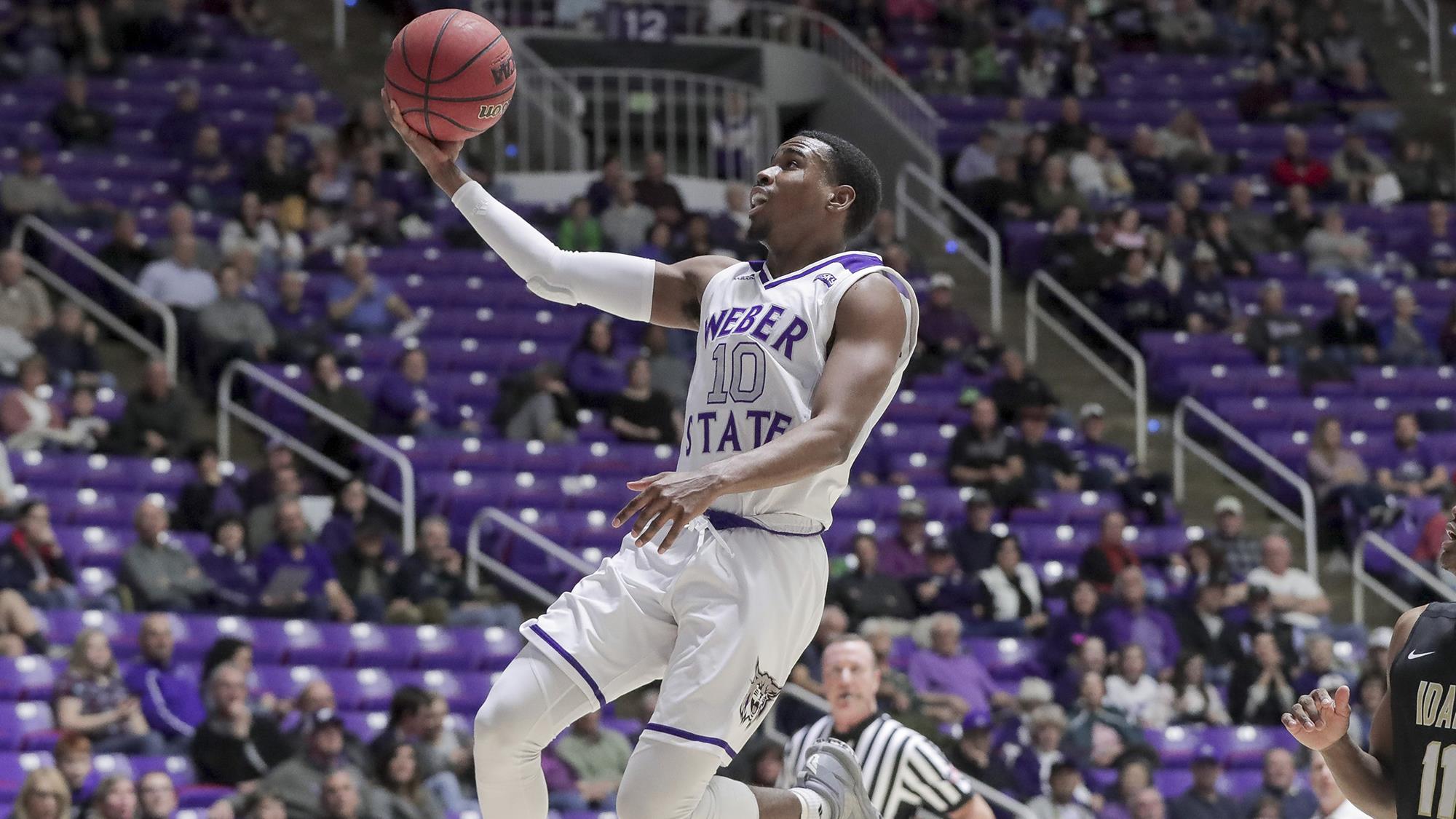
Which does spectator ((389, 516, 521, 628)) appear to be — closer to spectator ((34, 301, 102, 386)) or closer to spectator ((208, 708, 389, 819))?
spectator ((208, 708, 389, 819))

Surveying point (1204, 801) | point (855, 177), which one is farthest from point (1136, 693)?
point (855, 177)

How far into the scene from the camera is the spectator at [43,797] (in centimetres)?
844

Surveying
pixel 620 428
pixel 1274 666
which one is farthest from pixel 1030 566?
pixel 620 428

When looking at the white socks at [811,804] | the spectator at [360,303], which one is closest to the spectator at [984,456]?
the spectator at [360,303]

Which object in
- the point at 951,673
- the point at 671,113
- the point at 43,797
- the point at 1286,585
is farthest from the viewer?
the point at 671,113

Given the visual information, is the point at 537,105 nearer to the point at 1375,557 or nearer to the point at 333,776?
the point at 1375,557

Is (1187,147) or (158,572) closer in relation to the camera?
(158,572)

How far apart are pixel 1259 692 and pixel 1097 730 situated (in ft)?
4.26

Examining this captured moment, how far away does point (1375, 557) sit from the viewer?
13.6m

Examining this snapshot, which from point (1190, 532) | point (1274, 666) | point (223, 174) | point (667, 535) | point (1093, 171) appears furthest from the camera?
point (1093, 171)

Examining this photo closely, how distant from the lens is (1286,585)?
41.8 ft

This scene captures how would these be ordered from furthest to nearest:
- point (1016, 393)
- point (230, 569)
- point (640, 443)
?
point (1016, 393) < point (640, 443) < point (230, 569)

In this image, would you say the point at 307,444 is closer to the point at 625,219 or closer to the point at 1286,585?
the point at 625,219

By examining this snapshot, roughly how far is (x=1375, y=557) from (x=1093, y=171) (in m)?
4.55
